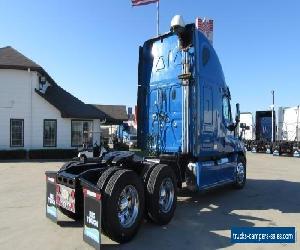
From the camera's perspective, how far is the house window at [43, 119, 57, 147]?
26.2m

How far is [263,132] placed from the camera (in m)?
37.5

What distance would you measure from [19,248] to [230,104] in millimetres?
7598

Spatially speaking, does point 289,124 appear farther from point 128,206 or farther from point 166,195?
point 128,206

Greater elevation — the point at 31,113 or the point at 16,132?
the point at 31,113

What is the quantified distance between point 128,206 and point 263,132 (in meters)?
32.6

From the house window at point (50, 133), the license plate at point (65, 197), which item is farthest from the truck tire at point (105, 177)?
the house window at point (50, 133)

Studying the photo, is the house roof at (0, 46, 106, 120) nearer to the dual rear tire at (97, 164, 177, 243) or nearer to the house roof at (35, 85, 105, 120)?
the house roof at (35, 85, 105, 120)

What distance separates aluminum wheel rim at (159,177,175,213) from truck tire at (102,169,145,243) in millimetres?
736

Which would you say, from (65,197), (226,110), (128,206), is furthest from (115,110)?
(128,206)

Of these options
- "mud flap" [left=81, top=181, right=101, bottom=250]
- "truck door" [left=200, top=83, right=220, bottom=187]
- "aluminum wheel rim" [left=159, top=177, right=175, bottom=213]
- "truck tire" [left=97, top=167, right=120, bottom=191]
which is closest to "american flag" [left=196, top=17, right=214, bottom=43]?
"truck door" [left=200, top=83, right=220, bottom=187]

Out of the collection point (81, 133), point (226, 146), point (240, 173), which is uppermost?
point (81, 133)

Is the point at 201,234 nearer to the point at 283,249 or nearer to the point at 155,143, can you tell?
the point at 283,249

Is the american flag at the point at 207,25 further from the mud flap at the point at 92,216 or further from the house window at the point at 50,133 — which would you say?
the mud flap at the point at 92,216

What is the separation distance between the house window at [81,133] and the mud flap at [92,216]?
68.1ft
